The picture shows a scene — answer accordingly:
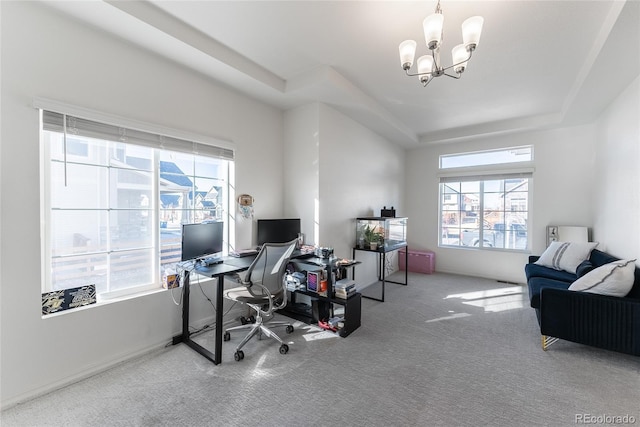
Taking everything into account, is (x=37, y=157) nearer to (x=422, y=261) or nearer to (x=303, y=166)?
(x=303, y=166)

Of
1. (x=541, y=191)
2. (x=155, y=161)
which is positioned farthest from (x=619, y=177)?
(x=155, y=161)

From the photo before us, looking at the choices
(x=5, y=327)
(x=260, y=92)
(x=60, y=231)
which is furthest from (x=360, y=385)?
(x=260, y=92)

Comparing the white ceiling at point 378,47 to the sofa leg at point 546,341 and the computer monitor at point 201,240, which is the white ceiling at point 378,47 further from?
the sofa leg at point 546,341

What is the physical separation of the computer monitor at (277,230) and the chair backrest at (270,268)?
83 centimetres

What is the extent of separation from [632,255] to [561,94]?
6.99ft

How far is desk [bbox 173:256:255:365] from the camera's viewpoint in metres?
2.11

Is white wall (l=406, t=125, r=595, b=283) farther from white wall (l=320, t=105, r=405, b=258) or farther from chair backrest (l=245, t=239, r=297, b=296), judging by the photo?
chair backrest (l=245, t=239, r=297, b=296)

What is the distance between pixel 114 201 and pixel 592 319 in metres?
4.20

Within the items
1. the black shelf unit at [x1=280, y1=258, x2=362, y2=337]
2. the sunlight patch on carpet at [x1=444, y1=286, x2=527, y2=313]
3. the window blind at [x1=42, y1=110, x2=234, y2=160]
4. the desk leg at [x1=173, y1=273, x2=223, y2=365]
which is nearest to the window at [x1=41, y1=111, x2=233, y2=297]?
Result: the window blind at [x1=42, y1=110, x2=234, y2=160]

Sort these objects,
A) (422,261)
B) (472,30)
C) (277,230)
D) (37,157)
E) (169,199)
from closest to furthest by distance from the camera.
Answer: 1. (472,30)
2. (37,157)
3. (169,199)
4. (277,230)
5. (422,261)

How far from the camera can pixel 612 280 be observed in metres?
2.17

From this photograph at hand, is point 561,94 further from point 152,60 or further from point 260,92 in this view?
point 152,60

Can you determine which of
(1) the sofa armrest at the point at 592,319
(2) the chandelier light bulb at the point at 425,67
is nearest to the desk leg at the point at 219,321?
(2) the chandelier light bulb at the point at 425,67

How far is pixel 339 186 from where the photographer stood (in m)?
3.72
